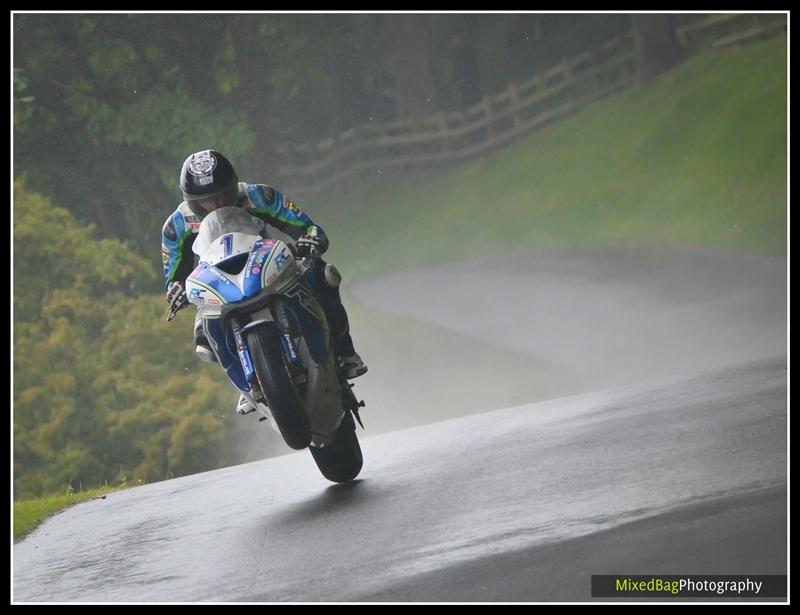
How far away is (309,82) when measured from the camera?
1981 centimetres

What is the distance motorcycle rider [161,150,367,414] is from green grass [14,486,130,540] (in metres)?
2.59

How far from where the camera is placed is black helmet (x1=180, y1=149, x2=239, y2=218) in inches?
306

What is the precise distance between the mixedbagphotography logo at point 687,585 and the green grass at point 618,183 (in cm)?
1161

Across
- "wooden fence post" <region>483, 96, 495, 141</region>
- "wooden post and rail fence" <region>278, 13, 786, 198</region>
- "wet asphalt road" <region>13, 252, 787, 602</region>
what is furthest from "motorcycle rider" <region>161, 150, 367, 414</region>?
"wooden fence post" <region>483, 96, 495, 141</region>

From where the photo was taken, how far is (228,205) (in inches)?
310

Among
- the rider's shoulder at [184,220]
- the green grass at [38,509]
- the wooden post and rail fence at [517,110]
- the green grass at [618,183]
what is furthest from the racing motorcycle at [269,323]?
the wooden post and rail fence at [517,110]

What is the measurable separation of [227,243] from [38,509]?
4504 mm

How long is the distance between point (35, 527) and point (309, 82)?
11.1 meters

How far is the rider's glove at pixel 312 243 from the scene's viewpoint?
7863mm

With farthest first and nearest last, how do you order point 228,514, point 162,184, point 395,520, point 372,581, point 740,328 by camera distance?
point 162,184 → point 740,328 → point 228,514 → point 395,520 → point 372,581

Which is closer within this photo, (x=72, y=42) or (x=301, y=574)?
(x=301, y=574)

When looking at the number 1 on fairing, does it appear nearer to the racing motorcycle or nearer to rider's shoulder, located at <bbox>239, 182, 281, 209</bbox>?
the racing motorcycle
